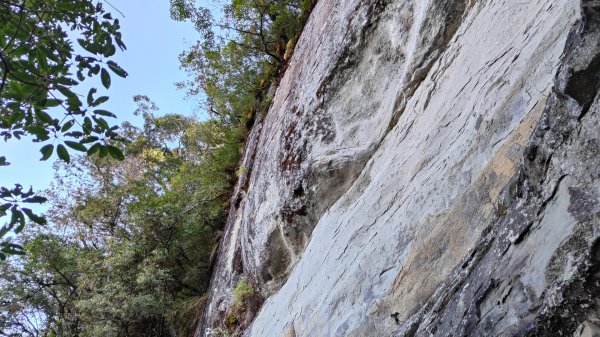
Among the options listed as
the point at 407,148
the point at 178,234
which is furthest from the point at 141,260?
the point at 407,148

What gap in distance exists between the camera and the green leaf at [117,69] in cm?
274

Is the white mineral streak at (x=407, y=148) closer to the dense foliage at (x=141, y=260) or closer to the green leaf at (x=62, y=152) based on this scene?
the green leaf at (x=62, y=152)

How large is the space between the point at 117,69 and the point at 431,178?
2.65m

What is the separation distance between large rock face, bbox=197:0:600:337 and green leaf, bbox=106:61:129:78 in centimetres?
240

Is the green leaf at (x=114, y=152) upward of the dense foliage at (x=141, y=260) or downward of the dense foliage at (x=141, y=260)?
downward

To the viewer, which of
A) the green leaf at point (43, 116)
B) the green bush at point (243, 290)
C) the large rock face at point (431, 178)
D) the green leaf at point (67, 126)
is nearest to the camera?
the large rock face at point (431, 178)

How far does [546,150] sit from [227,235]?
910 cm

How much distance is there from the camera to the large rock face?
84.1 inches

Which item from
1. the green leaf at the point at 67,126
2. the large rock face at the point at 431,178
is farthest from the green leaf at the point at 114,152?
the large rock face at the point at 431,178

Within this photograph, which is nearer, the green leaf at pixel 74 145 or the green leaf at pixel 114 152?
the green leaf at pixel 74 145

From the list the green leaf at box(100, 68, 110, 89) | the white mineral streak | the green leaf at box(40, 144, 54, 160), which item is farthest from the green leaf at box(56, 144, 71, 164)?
the white mineral streak

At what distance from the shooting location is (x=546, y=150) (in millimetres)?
2346

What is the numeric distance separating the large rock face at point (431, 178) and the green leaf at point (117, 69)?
2401 millimetres

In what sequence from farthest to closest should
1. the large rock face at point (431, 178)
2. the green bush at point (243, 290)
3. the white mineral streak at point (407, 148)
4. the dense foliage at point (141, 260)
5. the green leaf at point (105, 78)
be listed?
the dense foliage at point (141, 260) < the green bush at point (243, 290) < the white mineral streak at point (407, 148) < the green leaf at point (105, 78) < the large rock face at point (431, 178)
